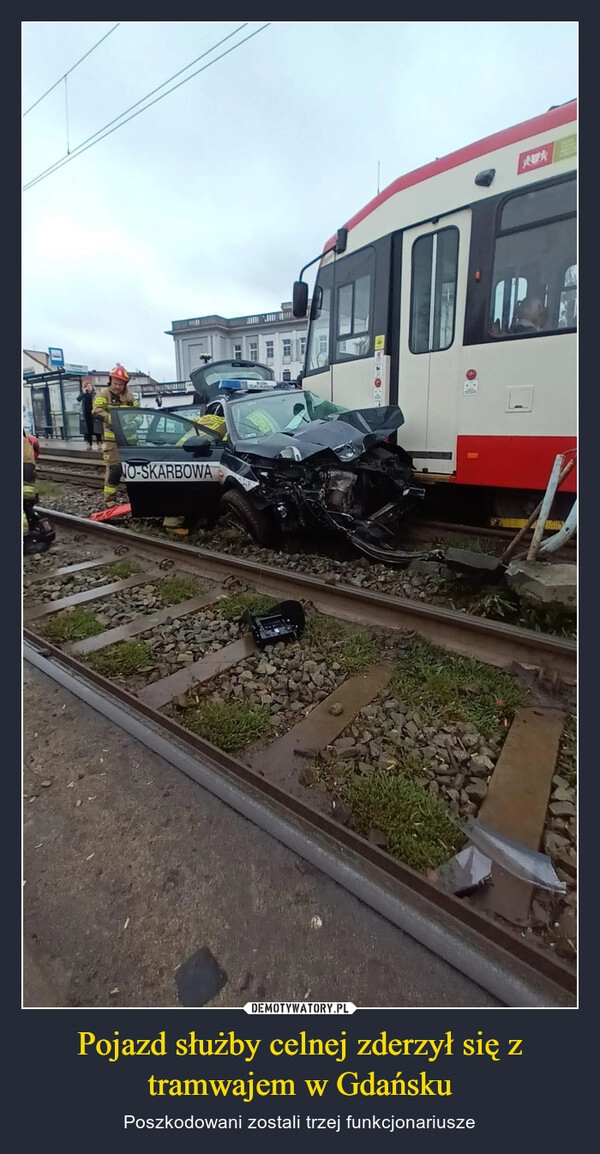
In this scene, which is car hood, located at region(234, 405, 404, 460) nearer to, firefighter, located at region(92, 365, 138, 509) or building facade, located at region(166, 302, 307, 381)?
firefighter, located at region(92, 365, 138, 509)

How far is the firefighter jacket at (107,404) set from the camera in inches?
353

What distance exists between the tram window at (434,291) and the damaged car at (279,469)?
2.59 feet

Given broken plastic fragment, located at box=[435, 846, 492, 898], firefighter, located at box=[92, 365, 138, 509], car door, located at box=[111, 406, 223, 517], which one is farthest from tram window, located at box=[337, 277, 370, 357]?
broken plastic fragment, located at box=[435, 846, 492, 898]

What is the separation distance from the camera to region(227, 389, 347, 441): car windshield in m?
6.41

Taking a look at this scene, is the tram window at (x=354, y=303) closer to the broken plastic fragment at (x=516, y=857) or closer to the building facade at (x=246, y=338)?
the broken plastic fragment at (x=516, y=857)

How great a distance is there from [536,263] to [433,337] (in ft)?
3.80

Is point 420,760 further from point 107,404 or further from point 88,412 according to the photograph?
point 88,412

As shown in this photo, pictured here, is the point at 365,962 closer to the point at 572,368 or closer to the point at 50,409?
the point at 572,368

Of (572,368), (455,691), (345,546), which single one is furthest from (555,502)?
Result: (455,691)

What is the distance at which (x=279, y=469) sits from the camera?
5.56m

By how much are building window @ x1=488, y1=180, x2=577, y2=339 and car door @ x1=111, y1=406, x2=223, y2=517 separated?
3466mm

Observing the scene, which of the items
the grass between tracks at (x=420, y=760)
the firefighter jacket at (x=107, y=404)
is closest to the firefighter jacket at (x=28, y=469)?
the firefighter jacket at (x=107, y=404)

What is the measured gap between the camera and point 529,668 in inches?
128

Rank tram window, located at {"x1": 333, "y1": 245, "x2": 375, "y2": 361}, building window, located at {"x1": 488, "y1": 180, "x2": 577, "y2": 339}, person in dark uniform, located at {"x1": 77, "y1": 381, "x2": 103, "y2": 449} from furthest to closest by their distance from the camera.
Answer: person in dark uniform, located at {"x1": 77, "y1": 381, "x2": 103, "y2": 449} < tram window, located at {"x1": 333, "y1": 245, "x2": 375, "y2": 361} < building window, located at {"x1": 488, "y1": 180, "x2": 577, "y2": 339}
